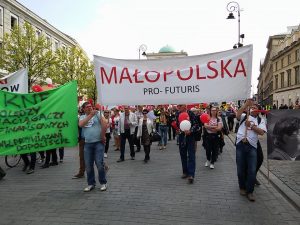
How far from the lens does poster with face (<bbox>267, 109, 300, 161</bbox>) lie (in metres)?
6.56

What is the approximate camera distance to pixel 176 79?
6.42 m

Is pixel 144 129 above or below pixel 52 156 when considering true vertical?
above

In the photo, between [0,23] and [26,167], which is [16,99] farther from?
[0,23]

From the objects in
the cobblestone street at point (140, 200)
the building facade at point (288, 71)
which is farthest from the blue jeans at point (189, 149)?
the building facade at point (288, 71)

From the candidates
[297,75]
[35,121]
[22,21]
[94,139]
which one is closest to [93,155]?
[94,139]

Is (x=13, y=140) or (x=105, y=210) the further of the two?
(x=13, y=140)

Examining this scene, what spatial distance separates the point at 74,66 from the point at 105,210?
3866 centimetres

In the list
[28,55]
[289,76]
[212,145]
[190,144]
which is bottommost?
[212,145]

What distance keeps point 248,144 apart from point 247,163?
1.16 feet

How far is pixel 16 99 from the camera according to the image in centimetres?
684

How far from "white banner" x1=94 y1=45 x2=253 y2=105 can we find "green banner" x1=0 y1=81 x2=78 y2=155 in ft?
2.86

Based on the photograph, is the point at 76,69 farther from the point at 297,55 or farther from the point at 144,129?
the point at 297,55

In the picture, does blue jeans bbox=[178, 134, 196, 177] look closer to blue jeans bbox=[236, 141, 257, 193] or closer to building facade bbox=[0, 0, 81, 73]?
blue jeans bbox=[236, 141, 257, 193]

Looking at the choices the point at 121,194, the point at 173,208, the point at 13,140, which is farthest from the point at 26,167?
the point at 173,208
